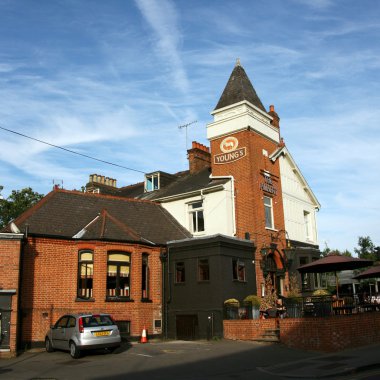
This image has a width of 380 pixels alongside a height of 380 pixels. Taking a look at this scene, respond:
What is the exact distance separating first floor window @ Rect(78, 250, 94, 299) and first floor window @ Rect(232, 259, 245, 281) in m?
6.85

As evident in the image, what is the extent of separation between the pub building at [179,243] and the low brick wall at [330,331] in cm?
394

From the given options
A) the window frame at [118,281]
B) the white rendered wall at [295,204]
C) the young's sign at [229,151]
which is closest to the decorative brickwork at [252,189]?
the young's sign at [229,151]

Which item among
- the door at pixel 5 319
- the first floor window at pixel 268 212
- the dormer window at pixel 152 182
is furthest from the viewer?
the dormer window at pixel 152 182

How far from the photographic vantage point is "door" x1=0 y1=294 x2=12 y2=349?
55.8 ft

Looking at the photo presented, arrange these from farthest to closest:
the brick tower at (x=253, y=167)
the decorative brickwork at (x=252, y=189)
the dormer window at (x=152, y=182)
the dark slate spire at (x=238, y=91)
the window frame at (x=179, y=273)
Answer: the dormer window at (x=152, y=182)
the dark slate spire at (x=238, y=91)
the brick tower at (x=253, y=167)
the decorative brickwork at (x=252, y=189)
the window frame at (x=179, y=273)

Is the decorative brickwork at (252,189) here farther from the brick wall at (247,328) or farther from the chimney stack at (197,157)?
the brick wall at (247,328)

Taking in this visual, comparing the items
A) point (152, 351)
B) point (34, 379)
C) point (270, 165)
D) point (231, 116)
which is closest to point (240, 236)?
point (270, 165)

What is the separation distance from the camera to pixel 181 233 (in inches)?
1042

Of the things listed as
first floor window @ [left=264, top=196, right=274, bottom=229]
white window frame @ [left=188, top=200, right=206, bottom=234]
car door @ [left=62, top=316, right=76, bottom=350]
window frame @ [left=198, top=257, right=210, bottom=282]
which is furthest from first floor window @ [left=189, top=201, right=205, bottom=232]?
car door @ [left=62, top=316, right=76, bottom=350]

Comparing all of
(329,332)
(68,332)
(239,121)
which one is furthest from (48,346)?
(239,121)

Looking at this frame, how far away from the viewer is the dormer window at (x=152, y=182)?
32.3 meters

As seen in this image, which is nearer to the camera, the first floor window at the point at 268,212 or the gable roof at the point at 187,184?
the gable roof at the point at 187,184

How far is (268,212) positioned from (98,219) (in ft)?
33.1

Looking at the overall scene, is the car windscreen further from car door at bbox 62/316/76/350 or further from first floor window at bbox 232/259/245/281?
first floor window at bbox 232/259/245/281
